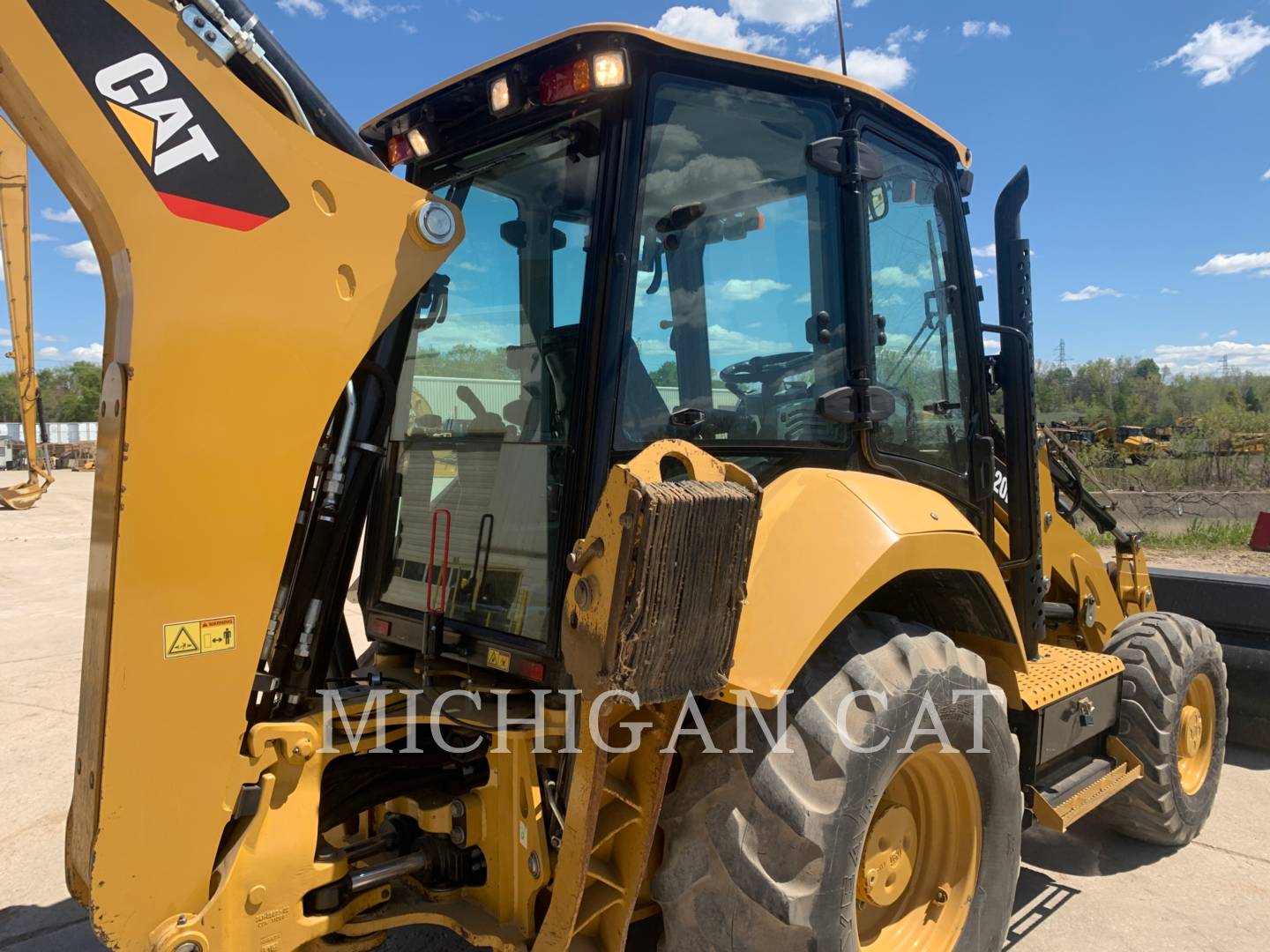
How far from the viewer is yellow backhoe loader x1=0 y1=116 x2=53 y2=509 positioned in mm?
8758

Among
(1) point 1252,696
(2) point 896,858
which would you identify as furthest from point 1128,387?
(2) point 896,858

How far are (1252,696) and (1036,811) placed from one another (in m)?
2.63

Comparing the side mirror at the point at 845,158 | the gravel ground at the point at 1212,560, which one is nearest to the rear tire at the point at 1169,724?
the side mirror at the point at 845,158

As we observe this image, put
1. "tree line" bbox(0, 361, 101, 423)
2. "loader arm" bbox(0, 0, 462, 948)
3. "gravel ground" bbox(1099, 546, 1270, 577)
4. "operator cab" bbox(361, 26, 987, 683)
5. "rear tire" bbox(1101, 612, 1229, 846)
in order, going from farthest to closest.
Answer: "tree line" bbox(0, 361, 101, 423), "gravel ground" bbox(1099, 546, 1270, 577), "rear tire" bbox(1101, 612, 1229, 846), "operator cab" bbox(361, 26, 987, 683), "loader arm" bbox(0, 0, 462, 948)

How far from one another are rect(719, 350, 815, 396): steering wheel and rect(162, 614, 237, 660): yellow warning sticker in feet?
4.66

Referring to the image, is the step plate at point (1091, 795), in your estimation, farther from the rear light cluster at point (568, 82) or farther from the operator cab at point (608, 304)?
the rear light cluster at point (568, 82)

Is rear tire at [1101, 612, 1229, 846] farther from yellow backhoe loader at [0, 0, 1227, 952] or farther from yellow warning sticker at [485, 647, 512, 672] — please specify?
yellow warning sticker at [485, 647, 512, 672]

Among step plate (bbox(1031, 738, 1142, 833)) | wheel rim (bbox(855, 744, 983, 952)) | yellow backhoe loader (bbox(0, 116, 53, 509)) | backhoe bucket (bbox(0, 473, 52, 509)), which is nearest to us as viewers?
wheel rim (bbox(855, 744, 983, 952))

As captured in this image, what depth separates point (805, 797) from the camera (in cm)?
204

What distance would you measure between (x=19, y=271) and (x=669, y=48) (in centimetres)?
1236

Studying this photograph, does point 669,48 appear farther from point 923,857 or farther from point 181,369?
point 923,857

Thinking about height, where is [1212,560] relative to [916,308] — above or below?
below

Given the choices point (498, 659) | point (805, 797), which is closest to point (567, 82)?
point (498, 659)

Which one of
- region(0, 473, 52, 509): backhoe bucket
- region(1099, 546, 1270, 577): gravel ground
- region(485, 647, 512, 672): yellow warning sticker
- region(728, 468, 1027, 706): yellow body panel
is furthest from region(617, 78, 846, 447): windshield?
region(0, 473, 52, 509): backhoe bucket
